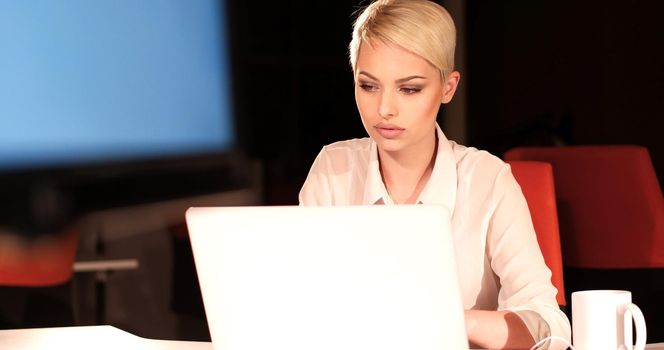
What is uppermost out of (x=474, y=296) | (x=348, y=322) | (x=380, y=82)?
(x=380, y=82)

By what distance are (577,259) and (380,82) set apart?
5.51 ft

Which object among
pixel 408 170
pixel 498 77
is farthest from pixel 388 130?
pixel 498 77

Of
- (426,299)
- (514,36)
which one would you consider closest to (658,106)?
(514,36)

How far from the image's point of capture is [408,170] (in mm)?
1944

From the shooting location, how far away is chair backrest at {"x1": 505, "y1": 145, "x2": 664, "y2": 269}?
2986 mm

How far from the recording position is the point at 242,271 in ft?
3.82

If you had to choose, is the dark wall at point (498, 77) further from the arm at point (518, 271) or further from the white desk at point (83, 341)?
the white desk at point (83, 341)

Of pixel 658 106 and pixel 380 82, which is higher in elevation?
pixel 380 82

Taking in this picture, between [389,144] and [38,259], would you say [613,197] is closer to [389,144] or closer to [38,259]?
[389,144]

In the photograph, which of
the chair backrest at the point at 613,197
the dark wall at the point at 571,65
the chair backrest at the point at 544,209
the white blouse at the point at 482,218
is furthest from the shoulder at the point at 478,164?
the dark wall at the point at 571,65

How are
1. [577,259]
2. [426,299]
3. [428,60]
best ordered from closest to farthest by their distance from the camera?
[426,299]
[428,60]
[577,259]

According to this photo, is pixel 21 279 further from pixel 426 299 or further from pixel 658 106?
pixel 426 299

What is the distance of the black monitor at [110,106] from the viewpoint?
3666 mm

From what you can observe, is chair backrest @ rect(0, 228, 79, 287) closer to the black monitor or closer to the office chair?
the black monitor
